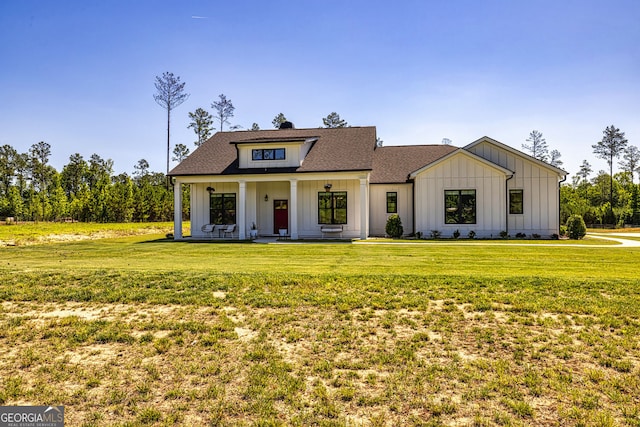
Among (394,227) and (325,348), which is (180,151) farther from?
(325,348)

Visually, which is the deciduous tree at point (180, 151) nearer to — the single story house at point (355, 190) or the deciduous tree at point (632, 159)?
the single story house at point (355, 190)

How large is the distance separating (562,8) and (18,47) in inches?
791

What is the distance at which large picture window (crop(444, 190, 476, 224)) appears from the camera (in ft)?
65.3

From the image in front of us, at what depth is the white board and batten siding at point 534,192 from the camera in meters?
19.8

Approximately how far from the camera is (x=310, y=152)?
2262 centimetres

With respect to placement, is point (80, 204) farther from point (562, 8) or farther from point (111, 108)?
point (562, 8)

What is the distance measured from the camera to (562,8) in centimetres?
1284

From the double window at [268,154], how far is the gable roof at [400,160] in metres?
5.38

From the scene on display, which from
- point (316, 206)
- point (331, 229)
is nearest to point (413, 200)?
point (331, 229)

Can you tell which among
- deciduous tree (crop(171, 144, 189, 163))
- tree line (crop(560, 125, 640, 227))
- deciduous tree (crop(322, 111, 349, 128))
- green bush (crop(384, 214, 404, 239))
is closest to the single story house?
green bush (crop(384, 214, 404, 239))

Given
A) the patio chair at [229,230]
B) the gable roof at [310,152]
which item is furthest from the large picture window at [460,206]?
the patio chair at [229,230]

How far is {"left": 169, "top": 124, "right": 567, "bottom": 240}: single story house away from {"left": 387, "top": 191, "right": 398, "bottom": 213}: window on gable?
0.19 feet

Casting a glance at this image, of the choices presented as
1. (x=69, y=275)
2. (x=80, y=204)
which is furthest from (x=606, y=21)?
(x=80, y=204)

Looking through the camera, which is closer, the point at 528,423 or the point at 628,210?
the point at 528,423
